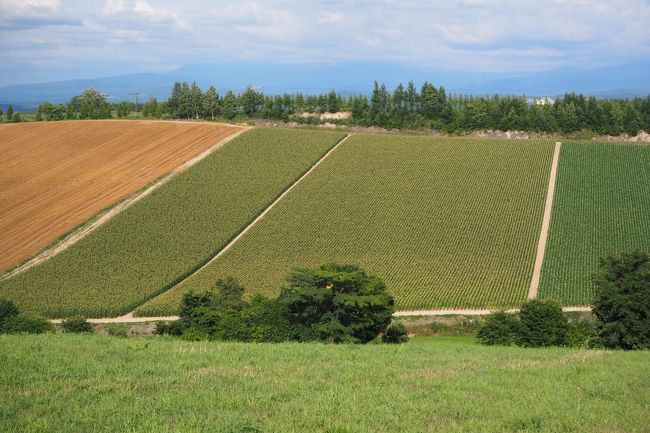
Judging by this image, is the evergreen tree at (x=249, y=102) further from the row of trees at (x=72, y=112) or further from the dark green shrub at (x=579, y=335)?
the dark green shrub at (x=579, y=335)

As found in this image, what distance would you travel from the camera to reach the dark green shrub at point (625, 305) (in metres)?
30.3

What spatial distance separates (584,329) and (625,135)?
65.5 m

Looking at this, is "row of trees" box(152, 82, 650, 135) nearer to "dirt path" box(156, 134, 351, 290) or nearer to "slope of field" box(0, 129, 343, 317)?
"dirt path" box(156, 134, 351, 290)

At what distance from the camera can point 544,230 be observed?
58094 millimetres

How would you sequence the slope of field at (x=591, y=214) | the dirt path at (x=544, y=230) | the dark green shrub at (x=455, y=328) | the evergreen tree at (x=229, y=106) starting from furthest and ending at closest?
the evergreen tree at (x=229, y=106), the slope of field at (x=591, y=214), the dirt path at (x=544, y=230), the dark green shrub at (x=455, y=328)

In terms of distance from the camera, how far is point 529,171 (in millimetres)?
71125

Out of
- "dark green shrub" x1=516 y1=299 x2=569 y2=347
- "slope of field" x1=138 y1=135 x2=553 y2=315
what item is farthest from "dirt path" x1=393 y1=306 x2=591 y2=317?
"dark green shrub" x1=516 y1=299 x2=569 y2=347

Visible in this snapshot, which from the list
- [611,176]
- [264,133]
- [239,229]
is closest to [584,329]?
[239,229]

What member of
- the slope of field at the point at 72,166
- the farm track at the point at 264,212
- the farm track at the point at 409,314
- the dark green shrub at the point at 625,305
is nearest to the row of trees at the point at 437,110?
the slope of field at the point at 72,166

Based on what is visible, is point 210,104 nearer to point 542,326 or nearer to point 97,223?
point 97,223

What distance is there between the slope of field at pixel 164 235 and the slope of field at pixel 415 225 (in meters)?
1.98

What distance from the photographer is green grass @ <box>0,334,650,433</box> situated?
432 inches

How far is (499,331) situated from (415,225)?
1050 inches

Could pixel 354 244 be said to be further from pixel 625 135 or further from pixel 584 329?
pixel 625 135
